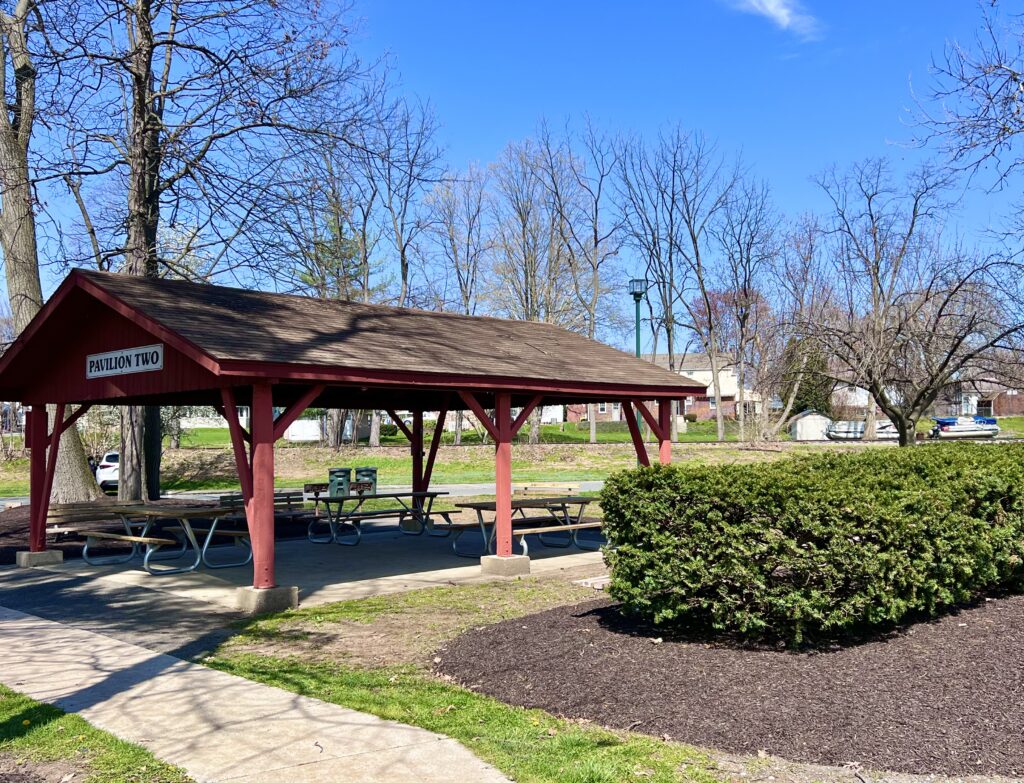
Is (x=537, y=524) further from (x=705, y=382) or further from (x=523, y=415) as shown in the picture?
(x=705, y=382)

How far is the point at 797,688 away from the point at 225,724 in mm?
3445

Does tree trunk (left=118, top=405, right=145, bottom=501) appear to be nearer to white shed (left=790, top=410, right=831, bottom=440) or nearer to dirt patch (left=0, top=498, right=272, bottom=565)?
dirt patch (left=0, top=498, right=272, bottom=565)

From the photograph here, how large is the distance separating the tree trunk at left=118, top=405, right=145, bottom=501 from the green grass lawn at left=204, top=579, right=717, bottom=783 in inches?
417

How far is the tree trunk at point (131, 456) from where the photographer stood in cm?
1894

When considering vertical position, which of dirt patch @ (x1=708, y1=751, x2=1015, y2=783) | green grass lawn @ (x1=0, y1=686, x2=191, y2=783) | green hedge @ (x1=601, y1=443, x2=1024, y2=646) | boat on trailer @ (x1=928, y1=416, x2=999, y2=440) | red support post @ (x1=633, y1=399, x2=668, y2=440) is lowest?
dirt patch @ (x1=708, y1=751, x2=1015, y2=783)

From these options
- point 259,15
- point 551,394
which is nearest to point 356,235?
point 259,15

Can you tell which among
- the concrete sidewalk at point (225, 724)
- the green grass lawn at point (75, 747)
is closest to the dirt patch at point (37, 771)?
the green grass lawn at point (75, 747)

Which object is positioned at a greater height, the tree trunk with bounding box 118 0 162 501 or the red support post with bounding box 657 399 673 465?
the tree trunk with bounding box 118 0 162 501

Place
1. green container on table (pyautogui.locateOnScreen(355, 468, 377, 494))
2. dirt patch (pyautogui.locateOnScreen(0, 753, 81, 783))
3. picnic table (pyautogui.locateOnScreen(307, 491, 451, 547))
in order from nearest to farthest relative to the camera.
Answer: dirt patch (pyautogui.locateOnScreen(0, 753, 81, 783)) → picnic table (pyautogui.locateOnScreen(307, 491, 451, 547)) → green container on table (pyautogui.locateOnScreen(355, 468, 377, 494))

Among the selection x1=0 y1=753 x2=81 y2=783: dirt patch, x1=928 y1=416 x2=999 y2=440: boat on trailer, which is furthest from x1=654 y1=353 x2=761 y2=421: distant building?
x1=0 y1=753 x2=81 y2=783: dirt patch

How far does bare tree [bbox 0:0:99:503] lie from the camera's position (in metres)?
18.1

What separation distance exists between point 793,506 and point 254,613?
5.49 metres

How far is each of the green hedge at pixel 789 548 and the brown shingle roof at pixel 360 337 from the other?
12.7 feet

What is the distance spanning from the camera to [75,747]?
519 cm
